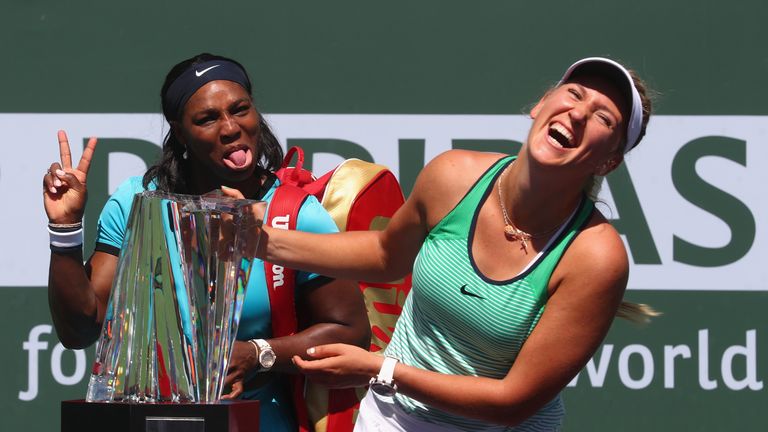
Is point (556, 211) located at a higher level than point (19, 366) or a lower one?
higher

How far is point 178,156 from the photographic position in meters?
2.81

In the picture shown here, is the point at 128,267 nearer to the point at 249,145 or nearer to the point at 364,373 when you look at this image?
the point at 364,373

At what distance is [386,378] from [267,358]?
38cm

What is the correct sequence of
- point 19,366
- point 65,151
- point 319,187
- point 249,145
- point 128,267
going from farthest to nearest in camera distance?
point 19,366 < point 319,187 < point 249,145 < point 65,151 < point 128,267

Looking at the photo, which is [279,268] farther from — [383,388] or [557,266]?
[557,266]

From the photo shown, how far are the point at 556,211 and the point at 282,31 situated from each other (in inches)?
71.5

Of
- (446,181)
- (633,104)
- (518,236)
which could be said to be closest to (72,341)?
(446,181)

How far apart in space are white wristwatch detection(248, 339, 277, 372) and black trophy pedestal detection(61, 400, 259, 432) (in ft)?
1.50

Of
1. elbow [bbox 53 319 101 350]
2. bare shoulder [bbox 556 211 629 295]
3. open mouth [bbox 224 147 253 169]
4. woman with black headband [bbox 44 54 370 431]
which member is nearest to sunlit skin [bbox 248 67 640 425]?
bare shoulder [bbox 556 211 629 295]

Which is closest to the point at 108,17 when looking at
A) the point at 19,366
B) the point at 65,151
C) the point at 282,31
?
the point at 282,31

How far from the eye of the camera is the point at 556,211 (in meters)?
2.21

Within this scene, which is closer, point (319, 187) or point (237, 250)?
point (237, 250)

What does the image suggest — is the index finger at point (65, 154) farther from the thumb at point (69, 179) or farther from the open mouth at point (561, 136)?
the open mouth at point (561, 136)

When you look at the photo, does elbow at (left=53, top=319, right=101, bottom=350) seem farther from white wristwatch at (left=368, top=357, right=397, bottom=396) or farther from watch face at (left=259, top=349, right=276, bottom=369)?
white wristwatch at (left=368, top=357, right=397, bottom=396)
